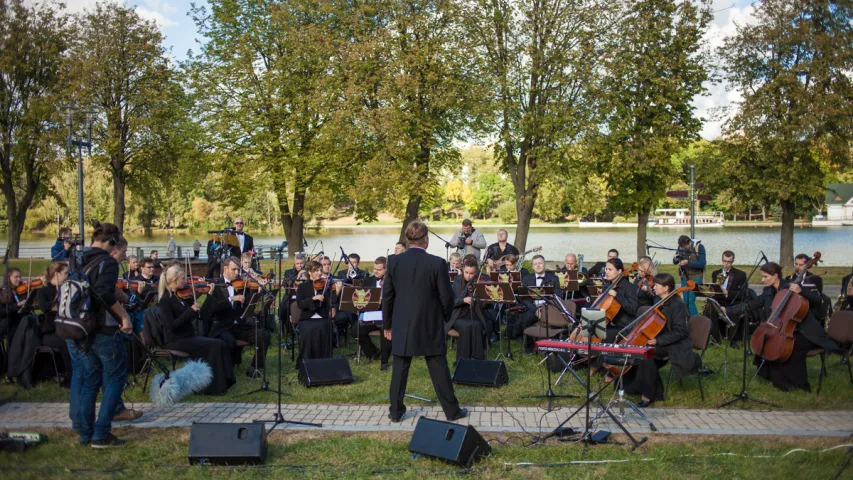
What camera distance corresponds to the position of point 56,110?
92.5 ft

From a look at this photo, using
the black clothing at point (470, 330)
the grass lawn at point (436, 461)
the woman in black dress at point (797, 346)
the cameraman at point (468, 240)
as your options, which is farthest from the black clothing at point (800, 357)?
the cameraman at point (468, 240)

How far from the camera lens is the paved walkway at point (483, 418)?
6.26 meters

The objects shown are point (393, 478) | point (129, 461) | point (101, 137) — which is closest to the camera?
point (393, 478)

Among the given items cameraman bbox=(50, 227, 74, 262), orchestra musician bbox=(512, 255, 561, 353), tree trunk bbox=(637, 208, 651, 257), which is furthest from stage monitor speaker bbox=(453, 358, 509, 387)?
tree trunk bbox=(637, 208, 651, 257)

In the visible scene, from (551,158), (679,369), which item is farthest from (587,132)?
(679,369)

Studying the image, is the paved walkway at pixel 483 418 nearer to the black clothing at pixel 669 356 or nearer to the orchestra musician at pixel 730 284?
the black clothing at pixel 669 356

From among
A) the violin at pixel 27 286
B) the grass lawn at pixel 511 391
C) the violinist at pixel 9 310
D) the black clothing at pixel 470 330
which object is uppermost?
the violin at pixel 27 286

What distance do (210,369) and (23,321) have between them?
255 cm

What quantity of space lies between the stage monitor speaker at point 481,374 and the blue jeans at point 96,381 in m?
3.82

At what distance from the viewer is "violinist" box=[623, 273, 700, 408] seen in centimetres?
708

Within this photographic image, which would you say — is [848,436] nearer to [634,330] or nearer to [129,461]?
[634,330]

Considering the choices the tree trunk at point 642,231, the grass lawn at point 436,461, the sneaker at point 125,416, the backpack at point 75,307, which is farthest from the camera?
the tree trunk at point 642,231

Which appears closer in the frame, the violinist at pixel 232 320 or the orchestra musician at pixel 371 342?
the violinist at pixel 232 320

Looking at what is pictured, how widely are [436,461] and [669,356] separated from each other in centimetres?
331
